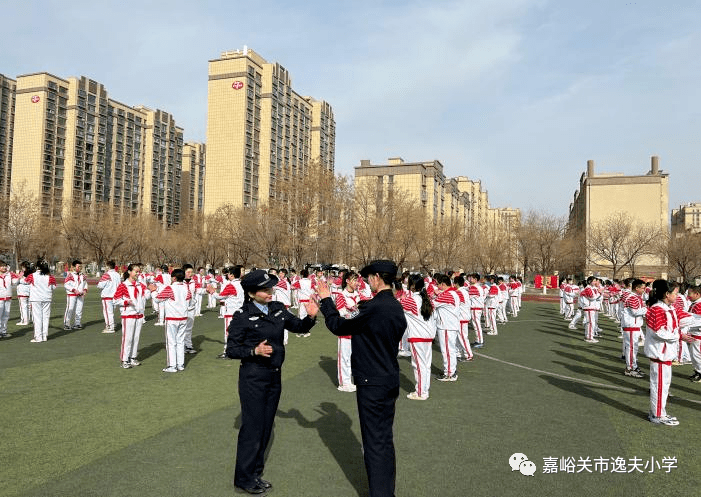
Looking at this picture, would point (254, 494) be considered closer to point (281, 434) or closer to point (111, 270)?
point (281, 434)

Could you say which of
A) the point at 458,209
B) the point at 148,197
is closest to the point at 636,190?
Result: the point at 458,209

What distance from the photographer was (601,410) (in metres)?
7.46

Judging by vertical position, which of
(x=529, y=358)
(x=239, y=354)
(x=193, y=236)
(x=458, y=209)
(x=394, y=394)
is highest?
(x=458, y=209)

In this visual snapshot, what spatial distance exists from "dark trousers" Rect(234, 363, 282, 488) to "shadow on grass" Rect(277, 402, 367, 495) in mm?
1069

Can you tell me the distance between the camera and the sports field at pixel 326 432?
4754 mm

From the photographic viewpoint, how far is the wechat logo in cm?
510

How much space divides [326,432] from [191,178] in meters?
121

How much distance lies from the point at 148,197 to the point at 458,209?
70607 mm

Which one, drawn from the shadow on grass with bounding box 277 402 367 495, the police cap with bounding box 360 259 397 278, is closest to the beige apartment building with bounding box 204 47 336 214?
the shadow on grass with bounding box 277 402 367 495

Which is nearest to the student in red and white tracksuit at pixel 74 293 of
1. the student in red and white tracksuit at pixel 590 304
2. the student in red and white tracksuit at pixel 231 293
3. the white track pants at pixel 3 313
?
the white track pants at pixel 3 313

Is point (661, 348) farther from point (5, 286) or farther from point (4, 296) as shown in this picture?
point (5, 286)

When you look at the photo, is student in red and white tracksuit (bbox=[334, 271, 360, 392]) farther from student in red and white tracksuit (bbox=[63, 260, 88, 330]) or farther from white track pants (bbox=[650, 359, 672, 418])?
student in red and white tracksuit (bbox=[63, 260, 88, 330])

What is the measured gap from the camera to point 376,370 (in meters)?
4.12

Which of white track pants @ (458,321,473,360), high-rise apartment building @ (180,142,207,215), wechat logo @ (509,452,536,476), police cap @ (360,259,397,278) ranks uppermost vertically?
high-rise apartment building @ (180,142,207,215)
